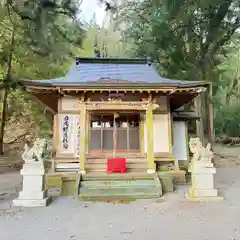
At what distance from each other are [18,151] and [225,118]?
54.2 feet

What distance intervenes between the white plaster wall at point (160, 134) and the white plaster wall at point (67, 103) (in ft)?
8.22

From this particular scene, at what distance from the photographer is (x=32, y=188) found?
6512 millimetres

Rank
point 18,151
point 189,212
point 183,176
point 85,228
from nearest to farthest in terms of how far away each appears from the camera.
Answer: point 85,228 < point 189,212 < point 183,176 < point 18,151

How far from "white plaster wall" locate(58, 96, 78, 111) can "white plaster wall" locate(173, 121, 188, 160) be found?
A: 12.4ft

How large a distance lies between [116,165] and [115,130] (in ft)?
4.40

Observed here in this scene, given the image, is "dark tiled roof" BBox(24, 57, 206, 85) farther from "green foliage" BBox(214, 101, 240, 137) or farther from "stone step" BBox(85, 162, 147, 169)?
"green foliage" BBox(214, 101, 240, 137)

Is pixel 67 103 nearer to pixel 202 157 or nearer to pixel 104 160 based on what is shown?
pixel 104 160

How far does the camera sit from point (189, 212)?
566cm

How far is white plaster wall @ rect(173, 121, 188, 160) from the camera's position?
10844 millimetres

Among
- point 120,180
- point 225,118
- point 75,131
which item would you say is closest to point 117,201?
point 120,180

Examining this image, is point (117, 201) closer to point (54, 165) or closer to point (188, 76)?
point (54, 165)

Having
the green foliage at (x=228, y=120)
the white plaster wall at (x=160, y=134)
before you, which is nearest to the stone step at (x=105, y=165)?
the white plaster wall at (x=160, y=134)

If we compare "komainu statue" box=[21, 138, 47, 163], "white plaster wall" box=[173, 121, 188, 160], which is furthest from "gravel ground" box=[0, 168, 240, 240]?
"white plaster wall" box=[173, 121, 188, 160]

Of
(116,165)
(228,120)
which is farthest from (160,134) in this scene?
(228,120)
